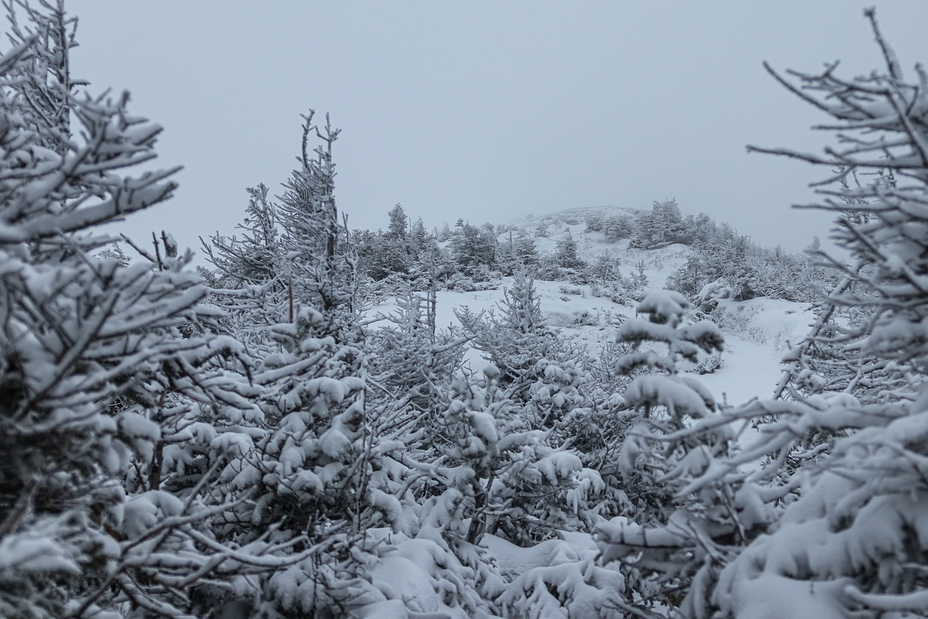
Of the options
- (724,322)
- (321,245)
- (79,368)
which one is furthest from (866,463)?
(724,322)

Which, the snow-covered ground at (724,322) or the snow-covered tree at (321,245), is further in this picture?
the snow-covered ground at (724,322)

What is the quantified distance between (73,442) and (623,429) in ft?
27.7

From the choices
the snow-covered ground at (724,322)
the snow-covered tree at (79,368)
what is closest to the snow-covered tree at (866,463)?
the snow-covered tree at (79,368)

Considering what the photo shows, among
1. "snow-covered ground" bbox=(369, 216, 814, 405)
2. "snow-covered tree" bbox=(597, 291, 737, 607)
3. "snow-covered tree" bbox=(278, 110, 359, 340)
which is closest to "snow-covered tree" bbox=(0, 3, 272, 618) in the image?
"snow-covered tree" bbox=(597, 291, 737, 607)

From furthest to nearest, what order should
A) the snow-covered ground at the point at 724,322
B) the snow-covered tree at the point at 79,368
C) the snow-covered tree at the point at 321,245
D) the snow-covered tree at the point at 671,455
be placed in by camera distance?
the snow-covered ground at the point at 724,322, the snow-covered tree at the point at 321,245, the snow-covered tree at the point at 671,455, the snow-covered tree at the point at 79,368

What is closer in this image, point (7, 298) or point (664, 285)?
point (7, 298)

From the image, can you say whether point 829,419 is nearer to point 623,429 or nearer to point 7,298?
point 7,298

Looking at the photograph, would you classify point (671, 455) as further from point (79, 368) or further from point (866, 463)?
point (79, 368)

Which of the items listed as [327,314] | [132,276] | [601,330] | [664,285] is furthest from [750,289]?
[132,276]

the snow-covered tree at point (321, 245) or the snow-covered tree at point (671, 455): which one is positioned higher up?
the snow-covered tree at point (321, 245)

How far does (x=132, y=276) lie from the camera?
198cm

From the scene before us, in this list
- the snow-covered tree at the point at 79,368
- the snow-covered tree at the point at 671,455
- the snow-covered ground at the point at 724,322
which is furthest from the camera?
the snow-covered ground at the point at 724,322

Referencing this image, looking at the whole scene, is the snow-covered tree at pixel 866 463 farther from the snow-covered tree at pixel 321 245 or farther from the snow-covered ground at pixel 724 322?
the snow-covered ground at pixel 724 322

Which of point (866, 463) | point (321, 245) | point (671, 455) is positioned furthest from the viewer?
point (321, 245)
